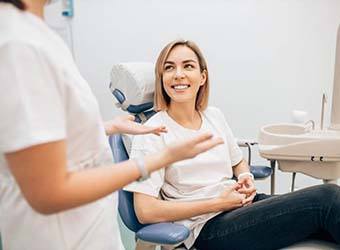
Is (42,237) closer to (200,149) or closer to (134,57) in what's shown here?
(200,149)

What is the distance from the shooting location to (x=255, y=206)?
1452mm

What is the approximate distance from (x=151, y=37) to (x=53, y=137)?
2047 millimetres

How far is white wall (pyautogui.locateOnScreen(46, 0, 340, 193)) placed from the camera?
247cm

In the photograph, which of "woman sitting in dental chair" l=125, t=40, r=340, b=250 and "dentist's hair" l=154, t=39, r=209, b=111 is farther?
"dentist's hair" l=154, t=39, r=209, b=111

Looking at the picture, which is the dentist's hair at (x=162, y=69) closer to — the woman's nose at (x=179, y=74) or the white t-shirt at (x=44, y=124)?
the woman's nose at (x=179, y=74)

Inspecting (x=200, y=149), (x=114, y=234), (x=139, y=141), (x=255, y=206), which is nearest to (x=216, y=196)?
(x=255, y=206)

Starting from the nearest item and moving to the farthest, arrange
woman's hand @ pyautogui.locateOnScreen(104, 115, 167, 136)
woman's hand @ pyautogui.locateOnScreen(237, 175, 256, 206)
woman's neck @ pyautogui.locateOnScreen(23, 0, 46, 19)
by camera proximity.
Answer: woman's neck @ pyautogui.locateOnScreen(23, 0, 46, 19), woman's hand @ pyautogui.locateOnScreen(104, 115, 167, 136), woman's hand @ pyautogui.locateOnScreen(237, 175, 256, 206)

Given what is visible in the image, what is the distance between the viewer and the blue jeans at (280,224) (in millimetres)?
1371

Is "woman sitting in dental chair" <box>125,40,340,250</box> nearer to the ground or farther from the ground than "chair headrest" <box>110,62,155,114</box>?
nearer to the ground

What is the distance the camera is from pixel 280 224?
1381 millimetres

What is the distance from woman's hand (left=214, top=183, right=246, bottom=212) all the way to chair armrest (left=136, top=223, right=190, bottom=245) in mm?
267

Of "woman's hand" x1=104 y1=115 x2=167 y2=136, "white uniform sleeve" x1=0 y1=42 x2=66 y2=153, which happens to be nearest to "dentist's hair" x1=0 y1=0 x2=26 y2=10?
"white uniform sleeve" x1=0 y1=42 x2=66 y2=153


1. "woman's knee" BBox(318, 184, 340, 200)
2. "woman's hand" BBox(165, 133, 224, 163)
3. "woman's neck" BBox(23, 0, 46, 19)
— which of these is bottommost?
"woman's knee" BBox(318, 184, 340, 200)

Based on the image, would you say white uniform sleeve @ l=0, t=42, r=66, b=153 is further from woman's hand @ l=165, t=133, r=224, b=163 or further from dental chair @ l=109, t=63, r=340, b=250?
dental chair @ l=109, t=63, r=340, b=250
